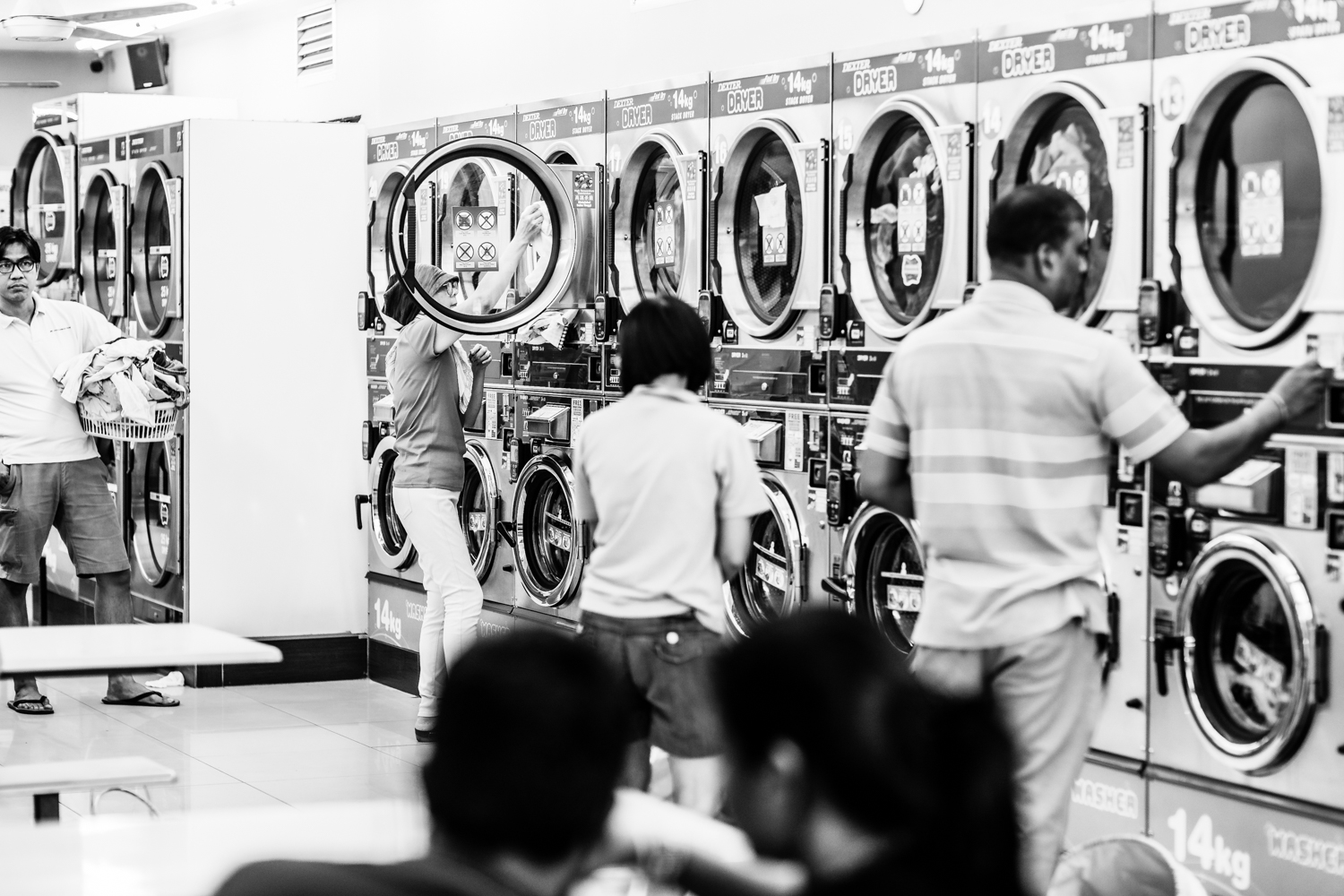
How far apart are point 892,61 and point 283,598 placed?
12.6 feet

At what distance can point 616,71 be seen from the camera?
687cm

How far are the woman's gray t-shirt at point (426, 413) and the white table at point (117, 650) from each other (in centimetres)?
213

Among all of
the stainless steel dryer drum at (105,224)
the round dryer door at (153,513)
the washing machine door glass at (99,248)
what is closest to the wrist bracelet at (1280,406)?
the round dryer door at (153,513)

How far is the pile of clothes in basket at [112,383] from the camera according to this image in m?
6.91

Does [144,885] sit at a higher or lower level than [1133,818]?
higher

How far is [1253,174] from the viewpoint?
4.11 meters

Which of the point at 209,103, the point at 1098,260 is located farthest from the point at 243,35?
the point at 1098,260

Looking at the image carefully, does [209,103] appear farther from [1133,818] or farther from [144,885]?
[144,885]

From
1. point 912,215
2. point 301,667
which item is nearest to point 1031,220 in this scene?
point 912,215

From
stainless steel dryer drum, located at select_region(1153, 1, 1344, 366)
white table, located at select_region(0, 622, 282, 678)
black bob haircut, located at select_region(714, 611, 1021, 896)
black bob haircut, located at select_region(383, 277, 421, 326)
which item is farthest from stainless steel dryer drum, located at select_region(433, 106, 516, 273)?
black bob haircut, located at select_region(714, 611, 1021, 896)

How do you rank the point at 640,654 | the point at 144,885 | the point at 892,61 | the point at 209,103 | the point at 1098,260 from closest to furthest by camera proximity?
the point at 144,885 → the point at 640,654 → the point at 1098,260 → the point at 892,61 → the point at 209,103

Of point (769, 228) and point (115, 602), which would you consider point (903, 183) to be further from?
point (115, 602)

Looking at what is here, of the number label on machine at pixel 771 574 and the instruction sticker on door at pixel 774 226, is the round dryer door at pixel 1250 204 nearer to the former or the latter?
the instruction sticker on door at pixel 774 226

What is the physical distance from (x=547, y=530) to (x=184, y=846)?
14.5ft
